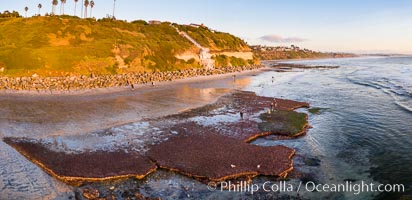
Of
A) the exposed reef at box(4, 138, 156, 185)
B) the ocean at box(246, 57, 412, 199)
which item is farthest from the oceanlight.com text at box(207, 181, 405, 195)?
the exposed reef at box(4, 138, 156, 185)

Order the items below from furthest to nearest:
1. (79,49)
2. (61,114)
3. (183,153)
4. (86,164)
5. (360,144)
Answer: (79,49)
(61,114)
(360,144)
(183,153)
(86,164)

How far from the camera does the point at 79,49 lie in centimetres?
7662

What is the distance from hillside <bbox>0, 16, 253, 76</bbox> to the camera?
66062 mm

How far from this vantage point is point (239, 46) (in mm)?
165125

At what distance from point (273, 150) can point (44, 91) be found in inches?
1723

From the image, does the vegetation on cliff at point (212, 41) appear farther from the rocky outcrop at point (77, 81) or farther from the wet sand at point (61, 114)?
the wet sand at point (61, 114)

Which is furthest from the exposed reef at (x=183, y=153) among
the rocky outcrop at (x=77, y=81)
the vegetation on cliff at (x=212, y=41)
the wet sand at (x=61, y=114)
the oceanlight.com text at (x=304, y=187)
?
the vegetation on cliff at (x=212, y=41)

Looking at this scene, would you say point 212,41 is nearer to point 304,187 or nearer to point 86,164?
point 86,164

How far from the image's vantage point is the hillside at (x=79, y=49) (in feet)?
217

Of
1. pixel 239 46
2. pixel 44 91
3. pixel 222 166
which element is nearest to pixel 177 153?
pixel 222 166

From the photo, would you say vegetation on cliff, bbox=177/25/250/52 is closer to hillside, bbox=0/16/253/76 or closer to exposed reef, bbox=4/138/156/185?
hillside, bbox=0/16/253/76

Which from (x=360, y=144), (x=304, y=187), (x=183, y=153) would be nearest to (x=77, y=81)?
(x=183, y=153)

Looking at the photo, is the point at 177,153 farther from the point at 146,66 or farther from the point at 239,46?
the point at 239,46

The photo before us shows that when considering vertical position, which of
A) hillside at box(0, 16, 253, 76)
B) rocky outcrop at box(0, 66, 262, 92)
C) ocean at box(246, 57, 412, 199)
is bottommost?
ocean at box(246, 57, 412, 199)
